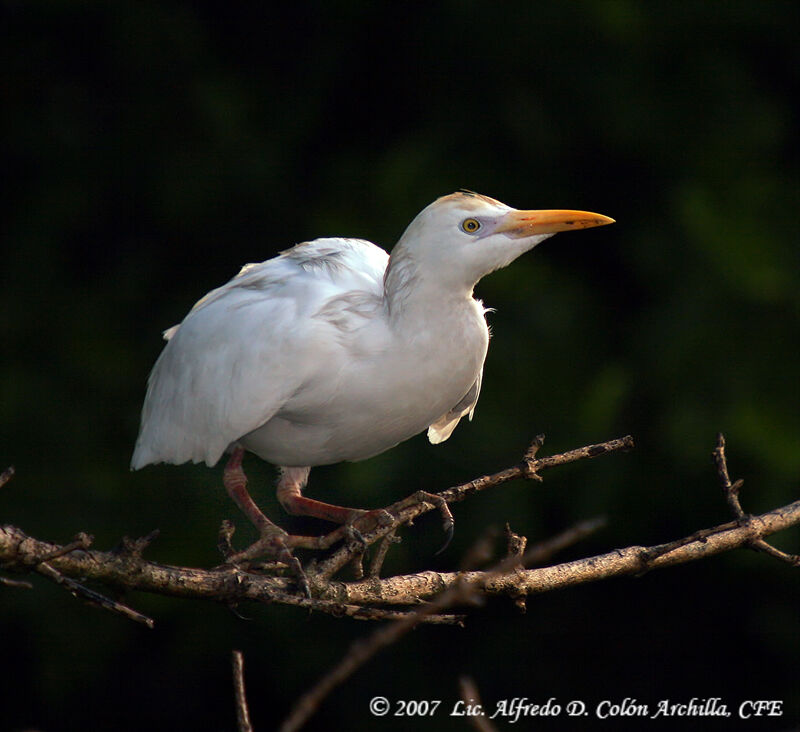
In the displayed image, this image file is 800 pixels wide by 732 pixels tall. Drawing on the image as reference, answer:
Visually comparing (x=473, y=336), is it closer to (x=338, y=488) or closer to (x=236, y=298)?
(x=236, y=298)

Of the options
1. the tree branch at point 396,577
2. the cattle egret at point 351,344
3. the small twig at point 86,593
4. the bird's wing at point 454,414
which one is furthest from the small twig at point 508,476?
the bird's wing at point 454,414

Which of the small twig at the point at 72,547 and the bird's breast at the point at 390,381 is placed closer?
the small twig at the point at 72,547

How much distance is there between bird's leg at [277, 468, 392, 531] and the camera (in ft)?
9.21

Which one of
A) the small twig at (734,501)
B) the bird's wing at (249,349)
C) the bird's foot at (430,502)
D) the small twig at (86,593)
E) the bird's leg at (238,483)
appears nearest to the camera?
the small twig at (86,593)

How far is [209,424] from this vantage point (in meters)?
2.81

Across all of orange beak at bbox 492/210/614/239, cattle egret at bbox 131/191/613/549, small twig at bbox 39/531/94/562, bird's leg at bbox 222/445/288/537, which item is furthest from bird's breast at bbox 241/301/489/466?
small twig at bbox 39/531/94/562

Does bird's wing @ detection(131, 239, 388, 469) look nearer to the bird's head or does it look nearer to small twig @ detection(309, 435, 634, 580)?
the bird's head

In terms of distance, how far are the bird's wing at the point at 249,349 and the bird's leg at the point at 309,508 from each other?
1.17 feet

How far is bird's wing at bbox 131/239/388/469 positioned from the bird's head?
24 cm

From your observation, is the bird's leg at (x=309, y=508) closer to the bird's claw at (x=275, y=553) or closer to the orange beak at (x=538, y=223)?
the bird's claw at (x=275, y=553)

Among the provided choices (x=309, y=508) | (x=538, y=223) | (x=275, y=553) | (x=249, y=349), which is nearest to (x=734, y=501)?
(x=538, y=223)

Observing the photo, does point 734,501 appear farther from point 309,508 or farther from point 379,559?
point 309,508

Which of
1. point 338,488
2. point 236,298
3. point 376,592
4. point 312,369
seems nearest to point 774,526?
point 376,592

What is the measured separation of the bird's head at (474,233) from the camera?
249cm
